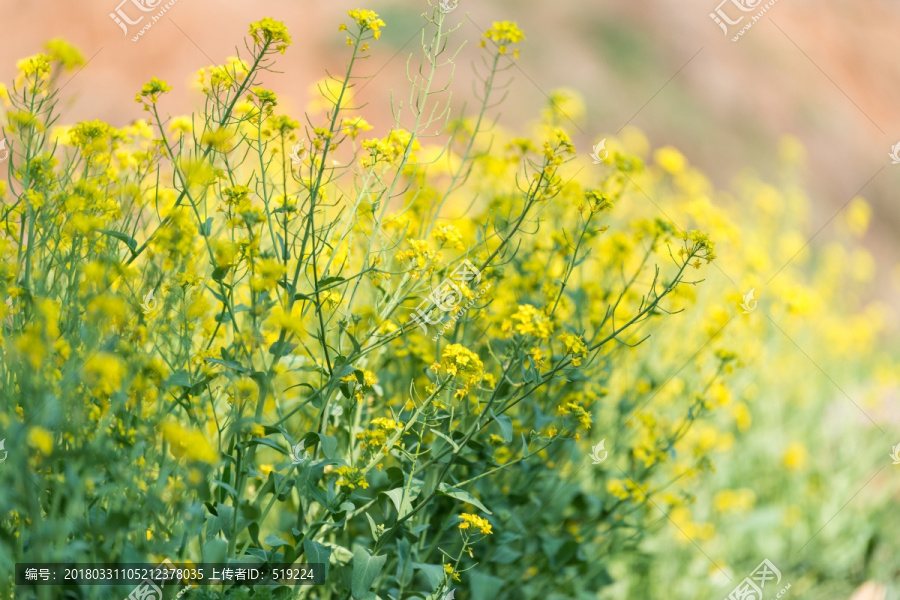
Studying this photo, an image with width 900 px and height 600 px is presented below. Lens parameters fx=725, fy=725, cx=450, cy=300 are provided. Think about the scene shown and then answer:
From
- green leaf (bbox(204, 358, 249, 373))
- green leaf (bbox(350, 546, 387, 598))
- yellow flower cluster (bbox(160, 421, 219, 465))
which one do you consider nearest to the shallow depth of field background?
green leaf (bbox(350, 546, 387, 598))

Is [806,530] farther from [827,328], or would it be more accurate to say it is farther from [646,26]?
[646,26]

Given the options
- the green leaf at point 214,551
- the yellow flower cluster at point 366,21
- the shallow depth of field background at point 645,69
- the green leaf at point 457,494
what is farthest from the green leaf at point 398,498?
the shallow depth of field background at point 645,69

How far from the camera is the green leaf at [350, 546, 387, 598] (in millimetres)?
1976

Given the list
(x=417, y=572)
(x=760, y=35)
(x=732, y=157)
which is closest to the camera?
(x=417, y=572)


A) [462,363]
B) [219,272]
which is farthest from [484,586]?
[219,272]

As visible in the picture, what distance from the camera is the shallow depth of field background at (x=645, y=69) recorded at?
849 cm

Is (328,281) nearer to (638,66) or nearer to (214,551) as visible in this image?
(214,551)

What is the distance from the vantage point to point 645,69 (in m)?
12.9

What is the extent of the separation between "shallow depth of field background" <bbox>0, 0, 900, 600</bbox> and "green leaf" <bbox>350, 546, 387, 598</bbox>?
5.32 metres

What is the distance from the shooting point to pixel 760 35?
14.8 meters

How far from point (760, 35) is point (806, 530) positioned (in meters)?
12.9

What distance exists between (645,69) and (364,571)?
1249 centimetres

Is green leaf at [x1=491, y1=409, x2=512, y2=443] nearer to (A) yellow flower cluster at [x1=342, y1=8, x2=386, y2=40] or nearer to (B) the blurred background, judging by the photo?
(A) yellow flower cluster at [x1=342, y1=8, x2=386, y2=40]

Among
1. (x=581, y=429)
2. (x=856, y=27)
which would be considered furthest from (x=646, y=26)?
(x=581, y=429)
